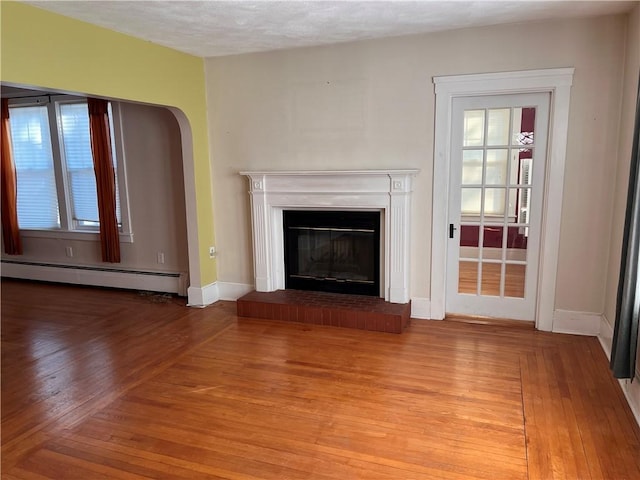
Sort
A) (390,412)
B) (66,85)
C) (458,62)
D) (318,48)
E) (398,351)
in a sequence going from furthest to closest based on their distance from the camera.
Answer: (318,48) < (458,62) < (398,351) < (66,85) < (390,412)

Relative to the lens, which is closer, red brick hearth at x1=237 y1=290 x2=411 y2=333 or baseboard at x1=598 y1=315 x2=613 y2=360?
baseboard at x1=598 y1=315 x2=613 y2=360

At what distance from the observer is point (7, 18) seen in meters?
2.87

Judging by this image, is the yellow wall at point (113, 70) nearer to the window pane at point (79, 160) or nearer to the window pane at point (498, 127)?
the window pane at point (79, 160)

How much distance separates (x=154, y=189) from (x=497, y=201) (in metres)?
3.63

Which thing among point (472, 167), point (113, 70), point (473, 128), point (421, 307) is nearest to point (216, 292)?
point (421, 307)

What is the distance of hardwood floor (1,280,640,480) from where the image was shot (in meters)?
2.26

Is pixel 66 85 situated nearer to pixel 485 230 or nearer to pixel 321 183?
pixel 321 183

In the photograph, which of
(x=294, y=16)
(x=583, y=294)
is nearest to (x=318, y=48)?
(x=294, y=16)

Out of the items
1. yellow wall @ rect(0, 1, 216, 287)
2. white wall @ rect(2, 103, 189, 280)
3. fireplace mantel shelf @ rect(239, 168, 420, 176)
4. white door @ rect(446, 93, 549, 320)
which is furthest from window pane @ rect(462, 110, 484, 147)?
white wall @ rect(2, 103, 189, 280)

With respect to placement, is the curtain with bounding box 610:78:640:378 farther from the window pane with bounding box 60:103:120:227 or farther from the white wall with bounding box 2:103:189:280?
the window pane with bounding box 60:103:120:227

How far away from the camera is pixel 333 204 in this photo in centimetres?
438

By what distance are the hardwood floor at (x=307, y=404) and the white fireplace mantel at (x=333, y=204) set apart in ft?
1.95

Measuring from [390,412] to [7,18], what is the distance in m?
3.40

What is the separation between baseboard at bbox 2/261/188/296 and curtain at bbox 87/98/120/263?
10.3 inches
